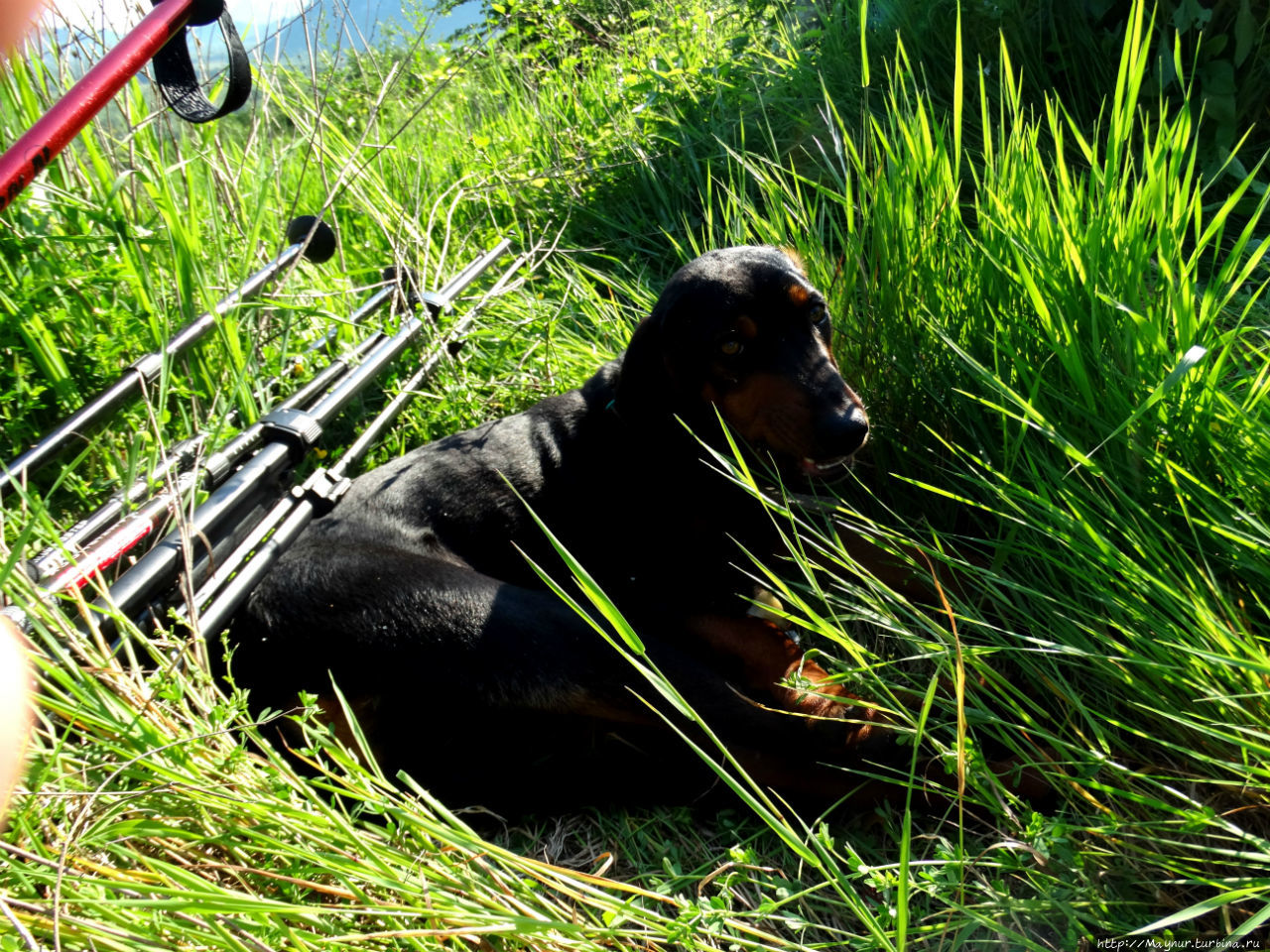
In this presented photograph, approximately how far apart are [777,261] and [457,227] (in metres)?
2.86

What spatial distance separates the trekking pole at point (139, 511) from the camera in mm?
1900

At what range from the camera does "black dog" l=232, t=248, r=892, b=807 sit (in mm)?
2145

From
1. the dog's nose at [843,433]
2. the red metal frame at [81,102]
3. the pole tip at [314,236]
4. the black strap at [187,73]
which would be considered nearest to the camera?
the red metal frame at [81,102]

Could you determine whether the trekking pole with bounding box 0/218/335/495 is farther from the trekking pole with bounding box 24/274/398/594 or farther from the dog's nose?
the dog's nose

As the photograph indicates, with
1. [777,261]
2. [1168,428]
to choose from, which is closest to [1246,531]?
[1168,428]

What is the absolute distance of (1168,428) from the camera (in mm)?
1677

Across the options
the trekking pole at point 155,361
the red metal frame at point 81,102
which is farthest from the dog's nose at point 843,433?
the trekking pole at point 155,361

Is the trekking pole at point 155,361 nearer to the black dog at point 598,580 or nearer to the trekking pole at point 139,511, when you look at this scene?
the trekking pole at point 139,511

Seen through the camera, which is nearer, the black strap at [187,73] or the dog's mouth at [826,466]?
the black strap at [187,73]

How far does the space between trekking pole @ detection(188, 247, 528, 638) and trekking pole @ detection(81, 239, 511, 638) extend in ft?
0.30

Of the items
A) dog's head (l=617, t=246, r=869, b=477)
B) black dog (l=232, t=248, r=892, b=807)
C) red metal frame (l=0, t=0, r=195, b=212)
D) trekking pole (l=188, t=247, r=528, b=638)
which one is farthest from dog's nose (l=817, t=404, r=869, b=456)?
red metal frame (l=0, t=0, r=195, b=212)

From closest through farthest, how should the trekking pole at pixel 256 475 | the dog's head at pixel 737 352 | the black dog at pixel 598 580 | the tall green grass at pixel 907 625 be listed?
the tall green grass at pixel 907 625, the trekking pole at pixel 256 475, the black dog at pixel 598 580, the dog's head at pixel 737 352

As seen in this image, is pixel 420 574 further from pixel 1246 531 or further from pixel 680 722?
pixel 1246 531

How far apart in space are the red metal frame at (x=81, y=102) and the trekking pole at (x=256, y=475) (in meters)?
0.90
